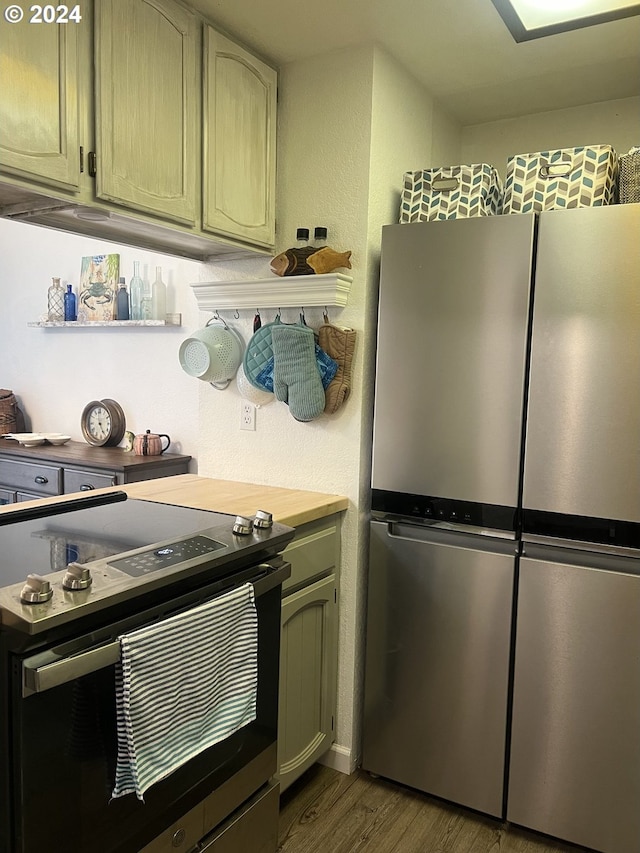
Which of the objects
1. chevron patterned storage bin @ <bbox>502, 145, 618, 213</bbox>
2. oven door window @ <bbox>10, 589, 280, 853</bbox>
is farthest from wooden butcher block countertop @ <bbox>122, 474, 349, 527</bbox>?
chevron patterned storage bin @ <bbox>502, 145, 618, 213</bbox>

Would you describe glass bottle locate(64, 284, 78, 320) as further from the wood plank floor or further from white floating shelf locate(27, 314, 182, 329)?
the wood plank floor

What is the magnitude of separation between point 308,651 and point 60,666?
1.06 metres

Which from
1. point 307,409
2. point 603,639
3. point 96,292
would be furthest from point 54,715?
point 96,292

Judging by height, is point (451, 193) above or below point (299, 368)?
above

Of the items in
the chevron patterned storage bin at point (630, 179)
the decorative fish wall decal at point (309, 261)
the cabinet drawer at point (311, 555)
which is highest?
the chevron patterned storage bin at point (630, 179)

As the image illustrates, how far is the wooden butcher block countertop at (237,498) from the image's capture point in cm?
189

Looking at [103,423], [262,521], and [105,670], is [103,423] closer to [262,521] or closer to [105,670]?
[262,521]

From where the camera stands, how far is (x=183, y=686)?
1289 millimetres

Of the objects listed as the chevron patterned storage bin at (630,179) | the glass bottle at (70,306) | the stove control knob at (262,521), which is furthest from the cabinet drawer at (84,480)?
the chevron patterned storage bin at (630,179)

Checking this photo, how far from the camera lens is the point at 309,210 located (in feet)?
7.22

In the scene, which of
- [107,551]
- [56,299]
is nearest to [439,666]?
[107,551]

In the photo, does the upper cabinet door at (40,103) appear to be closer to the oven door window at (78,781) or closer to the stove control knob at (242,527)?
the stove control knob at (242,527)

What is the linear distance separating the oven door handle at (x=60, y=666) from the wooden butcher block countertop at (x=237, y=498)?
2.37 feet

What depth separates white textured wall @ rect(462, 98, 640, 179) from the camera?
2371mm
